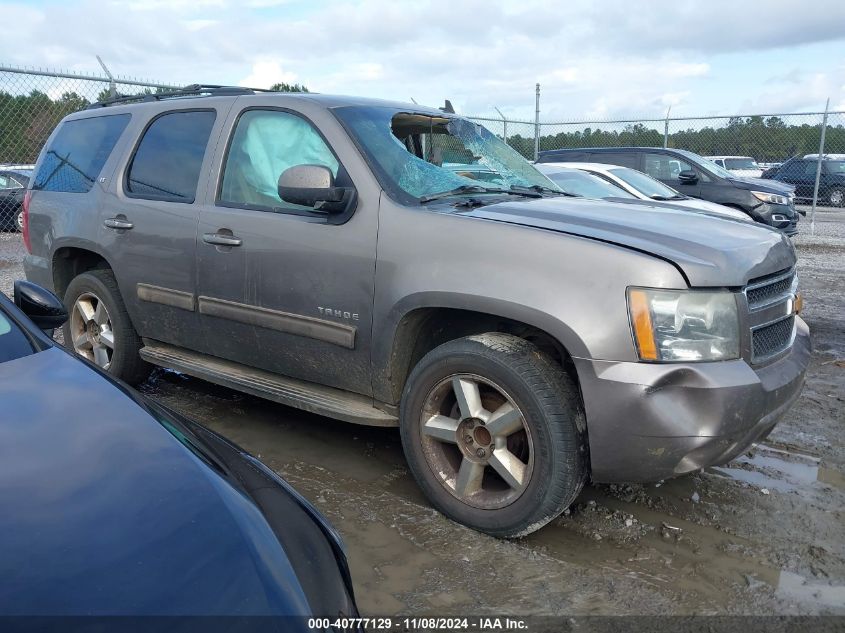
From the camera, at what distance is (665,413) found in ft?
8.23

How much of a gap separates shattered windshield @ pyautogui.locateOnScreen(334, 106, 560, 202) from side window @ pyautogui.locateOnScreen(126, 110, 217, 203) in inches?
37.6

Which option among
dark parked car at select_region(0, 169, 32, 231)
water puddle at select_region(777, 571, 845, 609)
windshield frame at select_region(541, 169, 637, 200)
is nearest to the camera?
water puddle at select_region(777, 571, 845, 609)

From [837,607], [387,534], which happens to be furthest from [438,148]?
[837,607]

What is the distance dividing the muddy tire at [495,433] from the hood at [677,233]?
526 mm

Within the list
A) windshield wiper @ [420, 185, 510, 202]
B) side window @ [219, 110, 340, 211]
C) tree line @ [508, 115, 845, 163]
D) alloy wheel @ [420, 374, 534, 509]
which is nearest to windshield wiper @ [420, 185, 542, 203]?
Answer: windshield wiper @ [420, 185, 510, 202]

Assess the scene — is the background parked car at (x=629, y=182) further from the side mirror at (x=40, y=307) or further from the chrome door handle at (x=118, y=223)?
the side mirror at (x=40, y=307)

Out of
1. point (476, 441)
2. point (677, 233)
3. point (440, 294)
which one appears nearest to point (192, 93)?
point (440, 294)

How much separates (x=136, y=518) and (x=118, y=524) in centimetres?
4

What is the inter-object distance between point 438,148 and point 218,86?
1.65 meters

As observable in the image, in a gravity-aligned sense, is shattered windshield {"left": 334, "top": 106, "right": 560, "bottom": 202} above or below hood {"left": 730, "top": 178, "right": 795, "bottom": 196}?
above

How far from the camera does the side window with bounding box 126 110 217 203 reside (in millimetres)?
3896

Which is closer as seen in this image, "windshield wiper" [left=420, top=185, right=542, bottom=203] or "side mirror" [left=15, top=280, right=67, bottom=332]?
"side mirror" [left=15, top=280, right=67, bottom=332]

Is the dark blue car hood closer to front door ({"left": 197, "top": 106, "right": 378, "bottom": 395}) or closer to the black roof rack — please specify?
front door ({"left": 197, "top": 106, "right": 378, "bottom": 395})

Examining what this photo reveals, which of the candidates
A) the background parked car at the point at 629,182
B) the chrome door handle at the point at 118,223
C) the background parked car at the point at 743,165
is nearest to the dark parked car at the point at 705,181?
the background parked car at the point at 629,182
